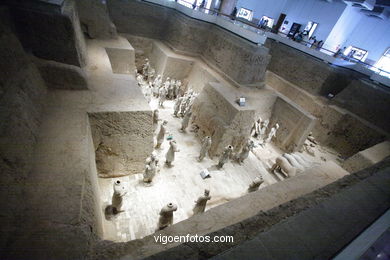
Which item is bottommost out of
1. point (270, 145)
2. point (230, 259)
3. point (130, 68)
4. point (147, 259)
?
point (270, 145)

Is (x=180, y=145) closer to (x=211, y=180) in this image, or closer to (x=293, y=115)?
(x=211, y=180)

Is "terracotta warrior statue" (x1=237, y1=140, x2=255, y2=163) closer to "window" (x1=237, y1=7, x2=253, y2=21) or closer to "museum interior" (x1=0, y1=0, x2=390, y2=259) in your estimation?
"museum interior" (x1=0, y1=0, x2=390, y2=259)

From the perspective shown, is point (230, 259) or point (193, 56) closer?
point (230, 259)

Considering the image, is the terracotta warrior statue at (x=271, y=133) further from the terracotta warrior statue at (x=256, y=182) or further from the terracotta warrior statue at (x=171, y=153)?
the terracotta warrior statue at (x=171, y=153)

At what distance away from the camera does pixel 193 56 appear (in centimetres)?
1005

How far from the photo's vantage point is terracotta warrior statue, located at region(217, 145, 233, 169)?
6116 millimetres

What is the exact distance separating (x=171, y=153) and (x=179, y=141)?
4.90 ft

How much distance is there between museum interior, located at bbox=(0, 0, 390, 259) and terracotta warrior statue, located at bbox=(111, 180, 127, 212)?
0.08ft

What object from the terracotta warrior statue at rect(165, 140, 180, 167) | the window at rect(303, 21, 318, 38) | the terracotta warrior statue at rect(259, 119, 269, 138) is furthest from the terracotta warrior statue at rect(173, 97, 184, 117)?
the window at rect(303, 21, 318, 38)

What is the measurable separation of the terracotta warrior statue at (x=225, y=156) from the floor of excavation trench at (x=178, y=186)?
0.62 feet

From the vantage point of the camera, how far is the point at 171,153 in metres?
5.55

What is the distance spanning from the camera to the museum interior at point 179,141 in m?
2.19

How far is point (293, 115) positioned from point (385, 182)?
5908mm

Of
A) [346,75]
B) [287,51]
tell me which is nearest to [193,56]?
[287,51]
